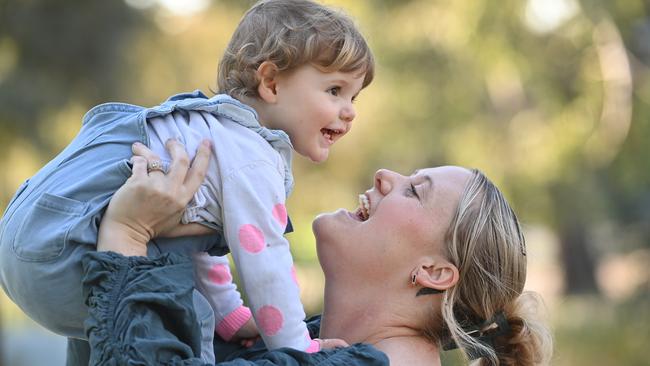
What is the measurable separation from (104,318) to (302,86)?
2.83 feet

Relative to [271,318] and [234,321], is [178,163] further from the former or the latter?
[234,321]

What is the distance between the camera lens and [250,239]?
7.83 feet

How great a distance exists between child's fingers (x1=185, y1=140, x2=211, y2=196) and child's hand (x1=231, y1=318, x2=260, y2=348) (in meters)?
0.61

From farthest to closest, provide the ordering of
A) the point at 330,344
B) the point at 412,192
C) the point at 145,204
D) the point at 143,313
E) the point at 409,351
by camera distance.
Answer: the point at 412,192 → the point at 409,351 → the point at 330,344 → the point at 145,204 → the point at 143,313

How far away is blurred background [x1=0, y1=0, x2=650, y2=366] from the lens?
320 inches

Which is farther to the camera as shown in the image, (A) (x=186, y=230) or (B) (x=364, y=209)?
(B) (x=364, y=209)

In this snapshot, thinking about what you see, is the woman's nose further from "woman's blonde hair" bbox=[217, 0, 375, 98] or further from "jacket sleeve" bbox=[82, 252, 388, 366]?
"jacket sleeve" bbox=[82, 252, 388, 366]

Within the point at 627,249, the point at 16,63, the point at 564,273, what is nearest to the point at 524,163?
the point at 627,249

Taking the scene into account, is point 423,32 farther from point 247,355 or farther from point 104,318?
point 104,318

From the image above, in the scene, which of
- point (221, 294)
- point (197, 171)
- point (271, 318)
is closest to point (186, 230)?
point (197, 171)

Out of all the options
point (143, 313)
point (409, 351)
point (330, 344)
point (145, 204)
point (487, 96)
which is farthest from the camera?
point (487, 96)

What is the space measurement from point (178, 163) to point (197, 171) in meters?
0.05

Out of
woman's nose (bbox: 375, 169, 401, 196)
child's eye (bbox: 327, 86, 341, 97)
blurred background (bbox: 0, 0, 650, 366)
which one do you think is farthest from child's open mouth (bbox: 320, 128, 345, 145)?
blurred background (bbox: 0, 0, 650, 366)

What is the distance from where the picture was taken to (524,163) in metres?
9.25
